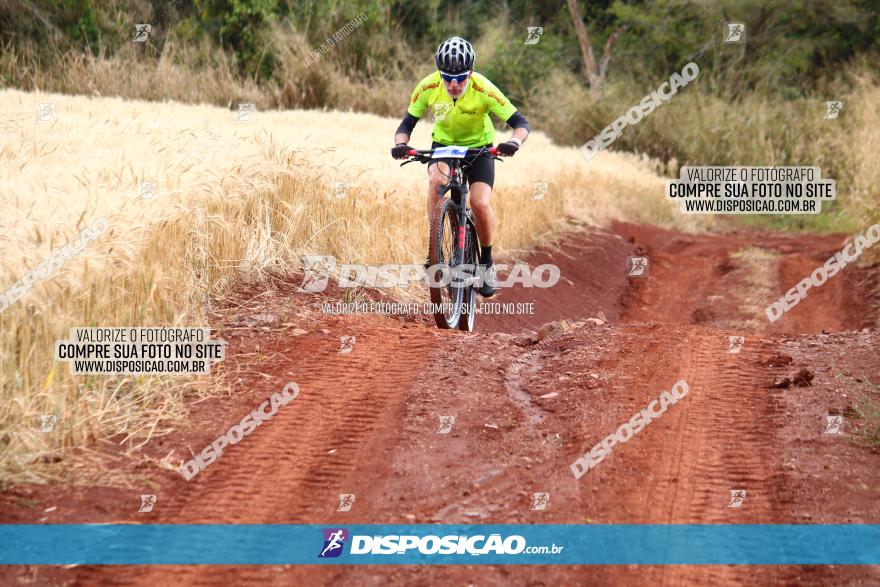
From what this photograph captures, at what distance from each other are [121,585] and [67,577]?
0.82 feet

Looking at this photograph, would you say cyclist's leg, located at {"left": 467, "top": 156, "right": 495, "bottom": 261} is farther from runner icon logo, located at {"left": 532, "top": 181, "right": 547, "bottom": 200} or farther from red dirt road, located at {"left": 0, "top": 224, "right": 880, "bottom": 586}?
runner icon logo, located at {"left": 532, "top": 181, "right": 547, "bottom": 200}

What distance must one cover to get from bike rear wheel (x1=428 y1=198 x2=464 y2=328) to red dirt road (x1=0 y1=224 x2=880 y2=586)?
1.28 ft

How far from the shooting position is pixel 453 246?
8.31 m

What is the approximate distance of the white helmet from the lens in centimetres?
774

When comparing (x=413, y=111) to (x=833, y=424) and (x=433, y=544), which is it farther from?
(x=433, y=544)

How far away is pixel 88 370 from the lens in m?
5.54

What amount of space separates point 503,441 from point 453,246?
3.02 meters

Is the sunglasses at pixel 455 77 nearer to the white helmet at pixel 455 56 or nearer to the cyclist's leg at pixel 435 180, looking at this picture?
the white helmet at pixel 455 56

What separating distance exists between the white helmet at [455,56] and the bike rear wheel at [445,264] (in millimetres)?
1035

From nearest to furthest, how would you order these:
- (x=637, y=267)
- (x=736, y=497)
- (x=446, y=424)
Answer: (x=736, y=497) → (x=446, y=424) → (x=637, y=267)

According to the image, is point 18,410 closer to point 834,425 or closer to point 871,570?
point 871,570

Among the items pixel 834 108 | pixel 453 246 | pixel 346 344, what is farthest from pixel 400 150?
pixel 834 108

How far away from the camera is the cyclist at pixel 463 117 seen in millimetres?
7840

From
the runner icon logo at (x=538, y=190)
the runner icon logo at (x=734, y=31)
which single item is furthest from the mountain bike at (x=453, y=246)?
the runner icon logo at (x=734, y=31)
